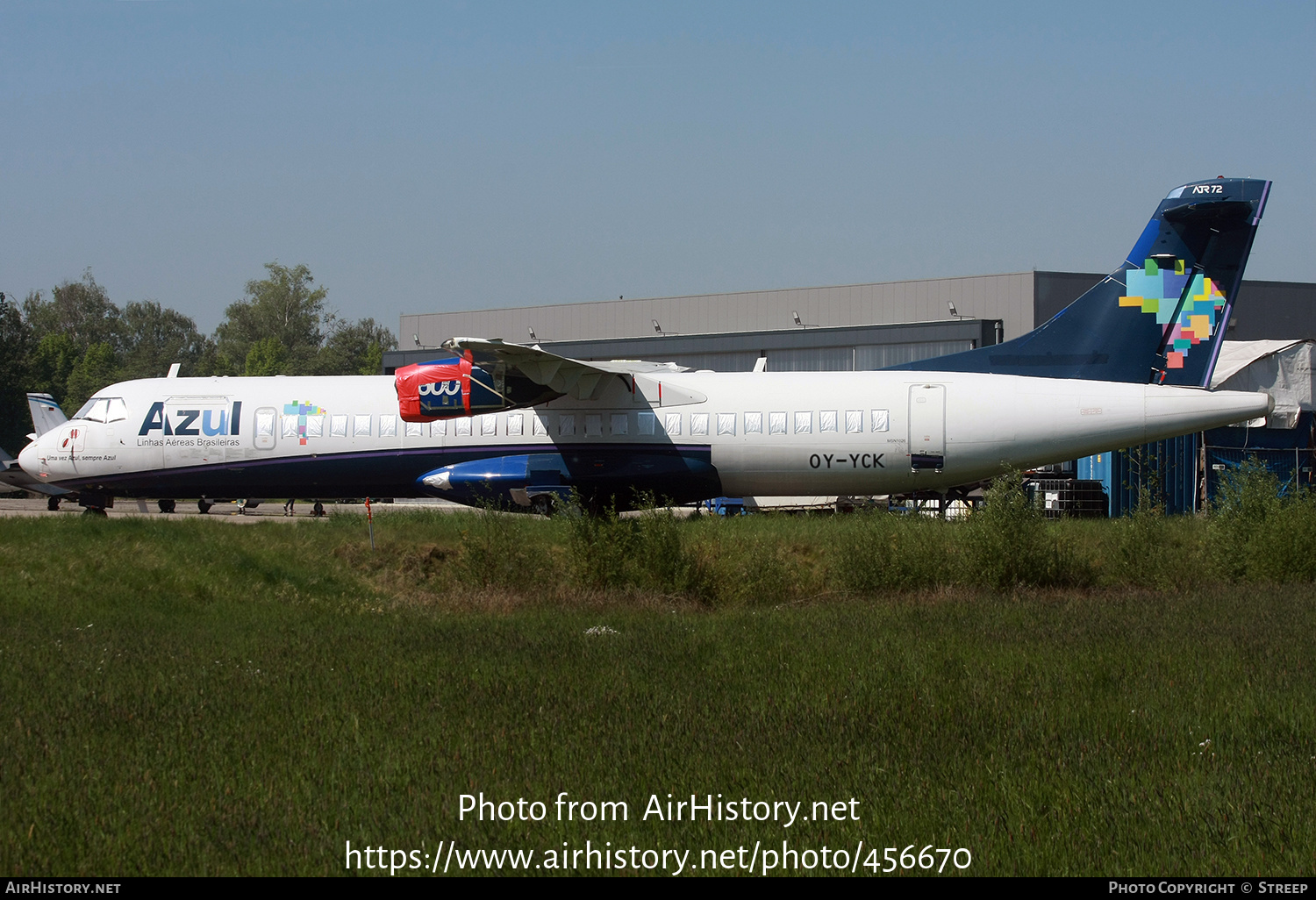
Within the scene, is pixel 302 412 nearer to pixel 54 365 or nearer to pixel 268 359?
pixel 268 359

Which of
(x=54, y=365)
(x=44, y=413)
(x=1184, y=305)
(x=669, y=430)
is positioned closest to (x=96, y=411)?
(x=669, y=430)

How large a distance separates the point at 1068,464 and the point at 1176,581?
14078mm

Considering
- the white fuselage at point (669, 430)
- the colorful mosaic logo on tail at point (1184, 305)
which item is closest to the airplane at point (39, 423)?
the white fuselage at point (669, 430)

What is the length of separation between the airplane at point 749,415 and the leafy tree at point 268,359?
57.8 meters

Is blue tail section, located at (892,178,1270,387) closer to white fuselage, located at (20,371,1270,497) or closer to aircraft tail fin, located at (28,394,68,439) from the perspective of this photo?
white fuselage, located at (20,371,1270,497)

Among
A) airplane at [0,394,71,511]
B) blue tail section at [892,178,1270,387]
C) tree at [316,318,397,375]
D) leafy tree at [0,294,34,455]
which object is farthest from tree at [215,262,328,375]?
blue tail section at [892,178,1270,387]

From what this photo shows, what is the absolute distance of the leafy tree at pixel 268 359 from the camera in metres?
78.6

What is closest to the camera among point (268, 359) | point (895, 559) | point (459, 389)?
point (895, 559)

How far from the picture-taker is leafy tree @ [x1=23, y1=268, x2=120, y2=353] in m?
106

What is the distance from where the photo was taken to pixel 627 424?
21.8m

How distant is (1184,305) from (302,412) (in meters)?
17.9

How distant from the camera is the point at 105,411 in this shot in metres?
23.9

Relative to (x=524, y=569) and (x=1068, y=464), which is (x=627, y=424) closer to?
(x=524, y=569)

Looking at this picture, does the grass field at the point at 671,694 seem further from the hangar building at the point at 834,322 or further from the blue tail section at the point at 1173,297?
the hangar building at the point at 834,322
